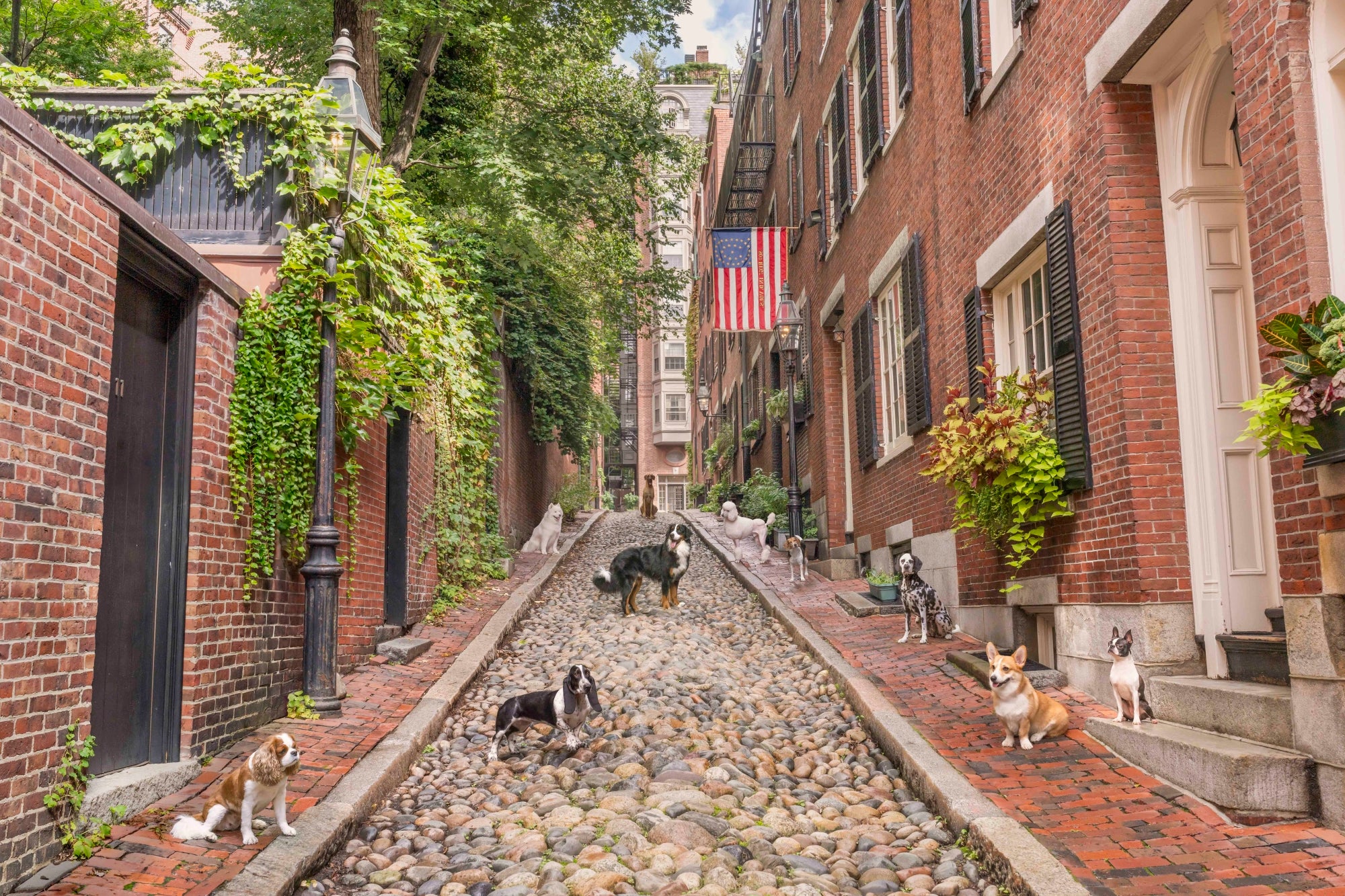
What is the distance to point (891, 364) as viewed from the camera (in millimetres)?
12727

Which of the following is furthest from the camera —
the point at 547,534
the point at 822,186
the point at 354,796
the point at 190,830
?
the point at 547,534

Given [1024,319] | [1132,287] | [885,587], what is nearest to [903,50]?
[1024,319]

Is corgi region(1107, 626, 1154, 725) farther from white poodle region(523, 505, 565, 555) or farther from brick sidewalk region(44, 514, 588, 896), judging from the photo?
white poodle region(523, 505, 565, 555)

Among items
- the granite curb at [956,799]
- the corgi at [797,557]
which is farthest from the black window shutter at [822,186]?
the granite curb at [956,799]

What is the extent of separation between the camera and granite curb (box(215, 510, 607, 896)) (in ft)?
14.4

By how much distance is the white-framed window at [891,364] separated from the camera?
12266 millimetres

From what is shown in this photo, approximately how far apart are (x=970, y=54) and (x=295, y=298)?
5.86 metres

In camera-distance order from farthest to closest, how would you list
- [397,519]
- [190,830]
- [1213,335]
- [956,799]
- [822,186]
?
[822,186] → [397,519] → [1213,335] → [956,799] → [190,830]

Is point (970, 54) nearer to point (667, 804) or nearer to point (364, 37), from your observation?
point (667, 804)

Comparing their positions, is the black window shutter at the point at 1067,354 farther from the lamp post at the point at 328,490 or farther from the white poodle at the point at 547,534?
the white poodle at the point at 547,534

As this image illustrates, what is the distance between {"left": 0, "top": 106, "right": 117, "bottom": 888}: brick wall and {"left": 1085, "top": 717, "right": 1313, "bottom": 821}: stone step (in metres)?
4.94

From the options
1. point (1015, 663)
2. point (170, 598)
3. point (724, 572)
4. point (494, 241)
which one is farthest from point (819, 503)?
point (170, 598)

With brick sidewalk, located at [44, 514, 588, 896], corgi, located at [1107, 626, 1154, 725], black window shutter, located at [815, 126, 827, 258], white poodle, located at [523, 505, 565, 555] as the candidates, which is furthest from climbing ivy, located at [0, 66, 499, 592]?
white poodle, located at [523, 505, 565, 555]

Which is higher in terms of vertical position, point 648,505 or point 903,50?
point 903,50
